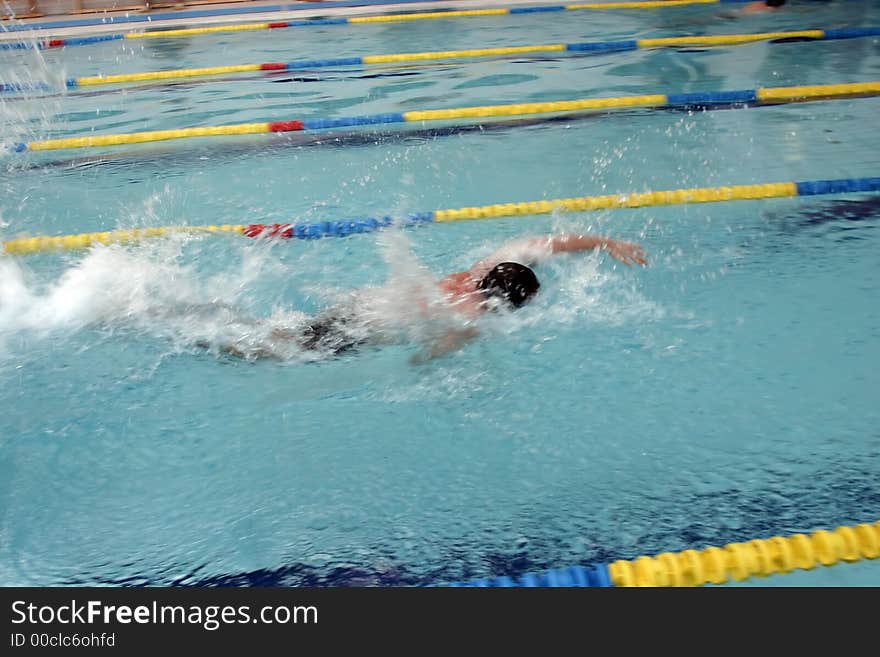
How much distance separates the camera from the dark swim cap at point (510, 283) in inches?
110

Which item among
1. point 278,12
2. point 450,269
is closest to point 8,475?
point 450,269

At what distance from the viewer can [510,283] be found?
279 centimetres

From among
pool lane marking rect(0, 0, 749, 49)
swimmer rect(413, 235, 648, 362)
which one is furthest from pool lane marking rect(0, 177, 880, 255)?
pool lane marking rect(0, 0, 749, 49)

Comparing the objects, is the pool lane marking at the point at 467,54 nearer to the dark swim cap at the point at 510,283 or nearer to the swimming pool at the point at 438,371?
the swimming pool at the point at 438,371

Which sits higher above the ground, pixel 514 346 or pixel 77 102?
pixel 77 102

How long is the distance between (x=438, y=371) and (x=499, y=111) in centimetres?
301

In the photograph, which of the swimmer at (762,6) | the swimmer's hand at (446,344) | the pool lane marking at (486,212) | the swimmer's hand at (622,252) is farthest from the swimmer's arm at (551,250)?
the swimmer at (762,6)

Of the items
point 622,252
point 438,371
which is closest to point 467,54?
point 622,252

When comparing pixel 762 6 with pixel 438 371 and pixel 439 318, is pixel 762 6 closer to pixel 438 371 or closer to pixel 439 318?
pixel 439 318

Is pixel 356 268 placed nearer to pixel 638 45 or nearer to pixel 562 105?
pixel 562 105

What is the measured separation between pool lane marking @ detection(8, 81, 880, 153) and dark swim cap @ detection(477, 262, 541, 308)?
2.62 meters

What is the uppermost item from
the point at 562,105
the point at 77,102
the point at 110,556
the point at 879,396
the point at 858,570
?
the point at 77,102

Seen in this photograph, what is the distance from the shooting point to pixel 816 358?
265 centimetres

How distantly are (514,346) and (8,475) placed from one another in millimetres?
1492
